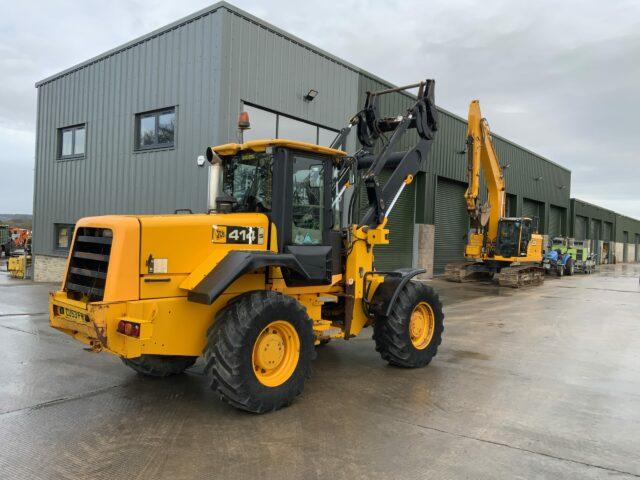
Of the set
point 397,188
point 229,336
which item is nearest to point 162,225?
point 229,336

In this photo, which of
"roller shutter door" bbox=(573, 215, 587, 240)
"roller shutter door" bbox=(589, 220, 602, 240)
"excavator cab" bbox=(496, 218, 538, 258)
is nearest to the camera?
"excavator cab" bbox=(496, 218, 538, 258)

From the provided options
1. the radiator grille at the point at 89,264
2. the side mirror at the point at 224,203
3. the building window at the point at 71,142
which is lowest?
the radiator grille at the point at 89,264

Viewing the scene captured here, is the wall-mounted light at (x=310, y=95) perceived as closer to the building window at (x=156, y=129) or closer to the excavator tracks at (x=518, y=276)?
the building window at (x=156, y=129)

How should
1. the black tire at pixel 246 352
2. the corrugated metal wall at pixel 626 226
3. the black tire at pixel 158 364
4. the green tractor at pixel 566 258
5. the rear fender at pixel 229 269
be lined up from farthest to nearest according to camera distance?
the corrugated metal wall at pixel 626 226 → the green tractor at pixel 566 258 → the black tire at pixel 158 364 → the black tire at pixel 246 352 → the rear fender at pixel 229 269

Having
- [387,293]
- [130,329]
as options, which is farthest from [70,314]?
[387,293]

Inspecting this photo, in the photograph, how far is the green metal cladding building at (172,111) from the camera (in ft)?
38.8

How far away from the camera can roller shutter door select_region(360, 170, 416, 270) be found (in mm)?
19141

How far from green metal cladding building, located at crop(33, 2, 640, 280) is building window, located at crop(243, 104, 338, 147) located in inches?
1.3

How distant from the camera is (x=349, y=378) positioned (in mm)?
6141

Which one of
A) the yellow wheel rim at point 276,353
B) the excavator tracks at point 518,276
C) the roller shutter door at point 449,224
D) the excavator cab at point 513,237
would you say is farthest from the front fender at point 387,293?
the roller shutter door at point 449,224

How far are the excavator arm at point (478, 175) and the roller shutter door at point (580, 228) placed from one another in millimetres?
25363

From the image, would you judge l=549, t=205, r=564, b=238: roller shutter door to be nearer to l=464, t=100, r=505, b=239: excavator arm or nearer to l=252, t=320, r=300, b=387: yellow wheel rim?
l=464, t=100, r=505, b=239: excavator arm

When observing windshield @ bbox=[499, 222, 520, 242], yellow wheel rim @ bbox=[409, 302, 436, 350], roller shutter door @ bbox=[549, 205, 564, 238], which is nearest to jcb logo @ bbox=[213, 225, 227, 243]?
yellow wheel rim @ bbox=[409, 302, 436, 350]

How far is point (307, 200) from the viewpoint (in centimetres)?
570
